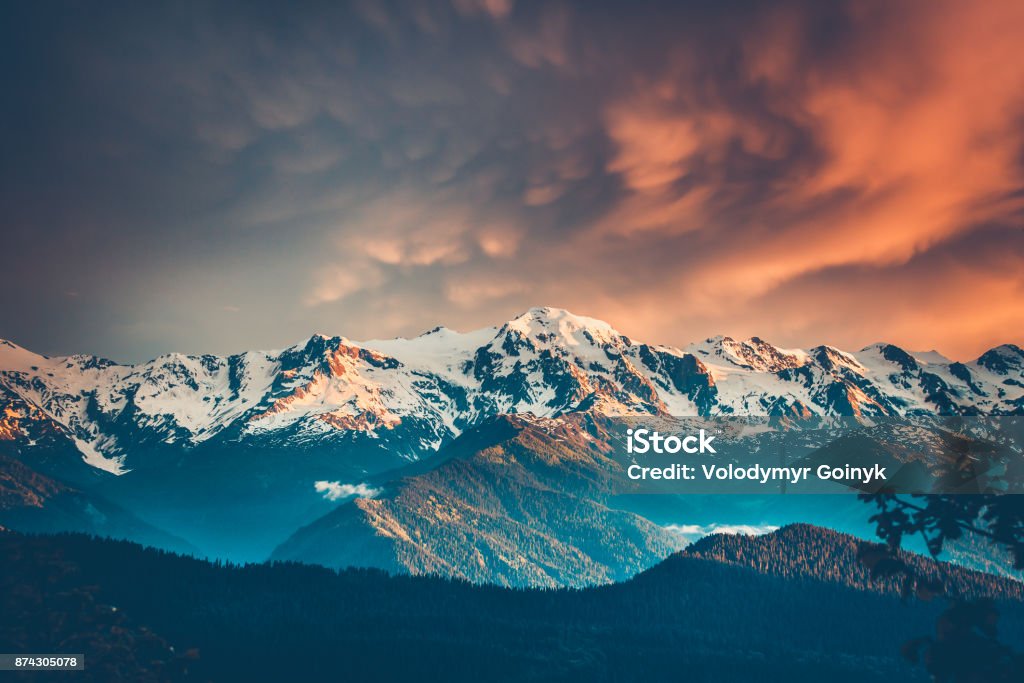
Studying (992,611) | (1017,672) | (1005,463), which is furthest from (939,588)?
(1005,463)

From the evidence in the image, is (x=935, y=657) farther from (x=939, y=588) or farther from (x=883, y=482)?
(x=883, y=482)

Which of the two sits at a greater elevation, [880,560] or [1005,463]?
[1005,463]

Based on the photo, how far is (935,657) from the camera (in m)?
25.8

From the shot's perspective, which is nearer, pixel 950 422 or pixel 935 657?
pixel 935 657

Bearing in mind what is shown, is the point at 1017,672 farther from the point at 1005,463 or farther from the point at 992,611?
the point at 1005,463

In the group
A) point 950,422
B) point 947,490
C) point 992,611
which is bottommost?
point 992,611

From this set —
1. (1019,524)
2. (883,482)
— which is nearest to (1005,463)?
(1019,524)

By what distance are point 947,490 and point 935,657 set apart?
15.1ft

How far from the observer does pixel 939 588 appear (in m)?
25.5

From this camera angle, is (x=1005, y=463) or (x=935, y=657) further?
(x=1005, y=463)

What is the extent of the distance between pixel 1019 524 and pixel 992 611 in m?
3.59

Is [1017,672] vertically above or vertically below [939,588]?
below

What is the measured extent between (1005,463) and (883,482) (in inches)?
169

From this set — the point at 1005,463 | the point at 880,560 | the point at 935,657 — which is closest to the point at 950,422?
the point at 1005,463
